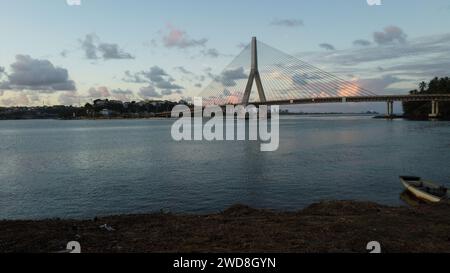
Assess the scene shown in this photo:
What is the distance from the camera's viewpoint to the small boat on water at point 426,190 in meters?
20.7

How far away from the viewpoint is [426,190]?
2242 cm

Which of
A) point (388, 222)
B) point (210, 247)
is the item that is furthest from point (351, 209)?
point (210, 247)

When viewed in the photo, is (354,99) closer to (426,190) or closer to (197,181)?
(197,181)

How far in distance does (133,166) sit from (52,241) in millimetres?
28508

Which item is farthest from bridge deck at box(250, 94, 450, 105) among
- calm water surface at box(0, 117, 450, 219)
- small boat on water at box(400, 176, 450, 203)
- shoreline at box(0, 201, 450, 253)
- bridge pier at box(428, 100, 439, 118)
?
shoreline at box(0, 201, 450, 253)

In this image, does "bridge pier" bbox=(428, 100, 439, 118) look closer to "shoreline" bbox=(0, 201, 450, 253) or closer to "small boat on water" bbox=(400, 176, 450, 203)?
"small boat on water" bbox=(400, 176, 450, 203)

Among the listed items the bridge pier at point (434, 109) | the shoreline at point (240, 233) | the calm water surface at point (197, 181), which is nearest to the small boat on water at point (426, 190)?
the calm water surface at point (197, 181)

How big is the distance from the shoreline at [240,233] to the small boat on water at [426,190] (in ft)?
21.5

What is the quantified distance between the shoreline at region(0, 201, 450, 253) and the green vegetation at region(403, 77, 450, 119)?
537ft

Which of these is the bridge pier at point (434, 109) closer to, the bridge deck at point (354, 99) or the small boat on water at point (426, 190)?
the bridge deck at point (354, 99)

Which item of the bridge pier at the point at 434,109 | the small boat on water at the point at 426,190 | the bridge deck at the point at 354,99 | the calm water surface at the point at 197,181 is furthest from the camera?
the bridge pier at the point at 434,109

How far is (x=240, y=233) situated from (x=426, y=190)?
53.9 ft
